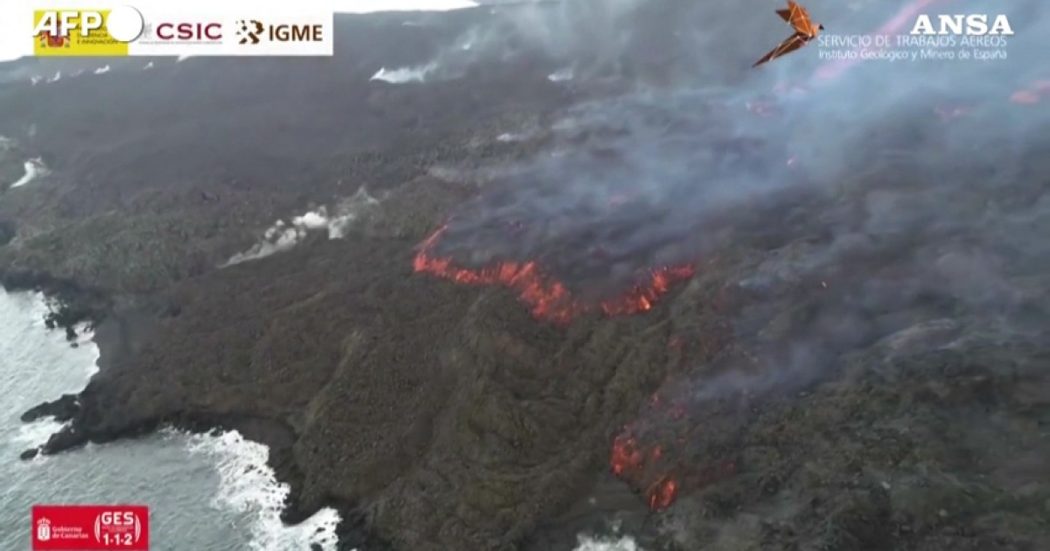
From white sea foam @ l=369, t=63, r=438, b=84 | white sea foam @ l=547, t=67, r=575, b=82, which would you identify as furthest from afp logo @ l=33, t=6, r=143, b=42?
white sea foam @ l=369, t=63, r=438, b=84

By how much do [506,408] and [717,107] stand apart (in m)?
56.0

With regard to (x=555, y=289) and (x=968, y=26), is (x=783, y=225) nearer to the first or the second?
(x=555, y=289)

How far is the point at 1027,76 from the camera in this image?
7862cm

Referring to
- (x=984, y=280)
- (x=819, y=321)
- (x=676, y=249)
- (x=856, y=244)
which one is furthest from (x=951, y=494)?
(x=676, y=249)

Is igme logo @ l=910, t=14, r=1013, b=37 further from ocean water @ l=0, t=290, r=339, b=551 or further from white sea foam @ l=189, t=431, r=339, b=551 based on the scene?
ocean water @ l=0, t=290, r=339, b=551

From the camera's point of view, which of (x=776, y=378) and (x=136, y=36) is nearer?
(x=776, y=378)

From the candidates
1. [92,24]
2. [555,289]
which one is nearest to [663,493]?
[555,289]

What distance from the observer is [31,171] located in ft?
421

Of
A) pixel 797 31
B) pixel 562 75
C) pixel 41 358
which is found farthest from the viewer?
pixel 562 75

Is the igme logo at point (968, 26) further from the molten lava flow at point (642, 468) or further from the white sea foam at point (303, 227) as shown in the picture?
the white sea foam at point (303, 227)

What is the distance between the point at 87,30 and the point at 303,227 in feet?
100

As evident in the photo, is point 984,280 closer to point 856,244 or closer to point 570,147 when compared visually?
point 856,244

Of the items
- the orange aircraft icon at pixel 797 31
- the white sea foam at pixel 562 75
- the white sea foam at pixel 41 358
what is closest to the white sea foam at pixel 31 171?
the white sea foam at pixel 41 358

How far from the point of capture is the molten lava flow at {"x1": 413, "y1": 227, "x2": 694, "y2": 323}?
59.4m
